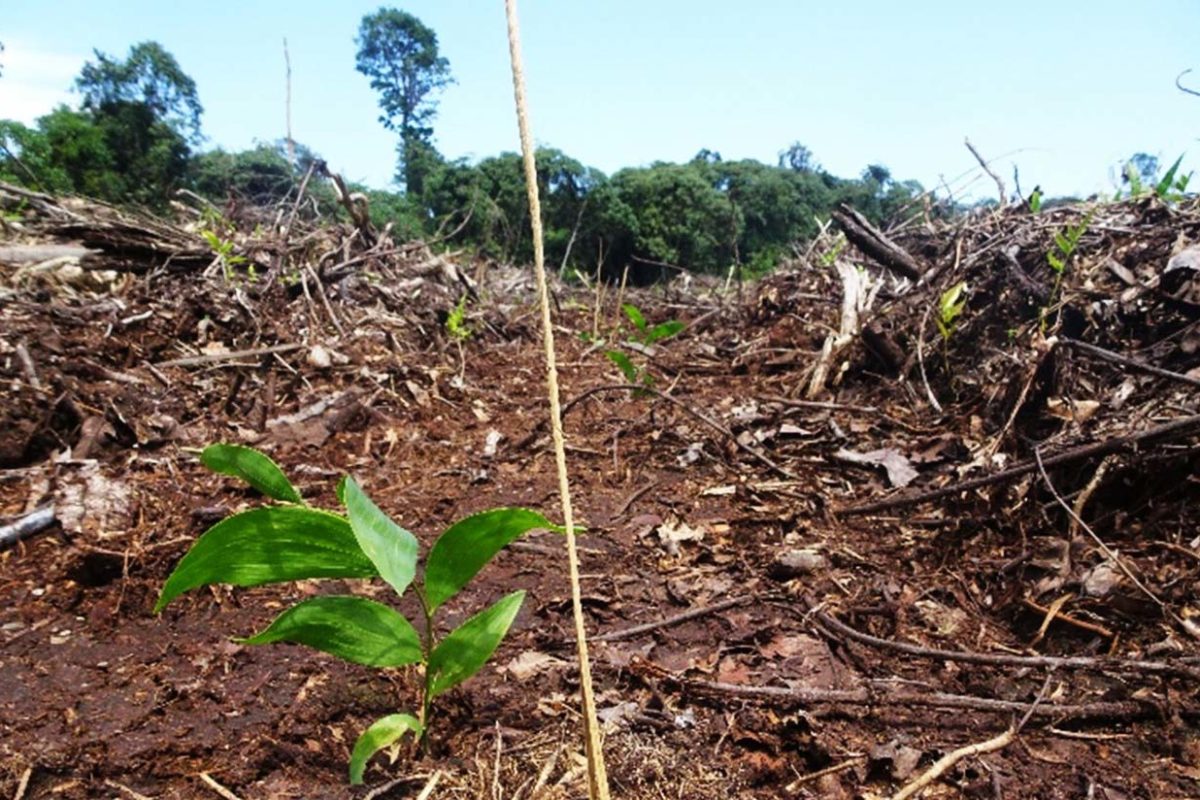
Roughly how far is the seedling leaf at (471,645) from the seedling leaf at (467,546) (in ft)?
0.18

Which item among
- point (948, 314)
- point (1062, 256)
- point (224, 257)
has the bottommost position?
point (948, 314)

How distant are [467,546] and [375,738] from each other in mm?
239

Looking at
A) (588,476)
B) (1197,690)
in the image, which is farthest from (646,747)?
(588,476)

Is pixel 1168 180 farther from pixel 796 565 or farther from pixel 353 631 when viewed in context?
pixel 353 631

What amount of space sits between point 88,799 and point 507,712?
0.52 metres

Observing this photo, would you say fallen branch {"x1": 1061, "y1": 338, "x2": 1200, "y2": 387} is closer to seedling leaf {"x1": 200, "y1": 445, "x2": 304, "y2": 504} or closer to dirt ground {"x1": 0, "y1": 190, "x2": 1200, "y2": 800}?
dirt ground {"x1": 0, "y1": 190, "x2": 1200, "y2": 800}

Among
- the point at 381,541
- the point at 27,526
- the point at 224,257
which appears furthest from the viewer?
the point at 224,257

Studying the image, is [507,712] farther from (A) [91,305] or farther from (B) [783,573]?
(A) [91,305]

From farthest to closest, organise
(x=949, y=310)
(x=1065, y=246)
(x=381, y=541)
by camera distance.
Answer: (x=949, y=310), (x=1065, y=246), (x=381, y=541)

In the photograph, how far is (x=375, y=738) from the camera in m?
0.78

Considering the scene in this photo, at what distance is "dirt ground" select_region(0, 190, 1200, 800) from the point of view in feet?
2.93

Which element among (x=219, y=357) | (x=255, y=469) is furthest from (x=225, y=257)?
(x=255, y=469)

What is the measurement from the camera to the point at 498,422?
2.82m

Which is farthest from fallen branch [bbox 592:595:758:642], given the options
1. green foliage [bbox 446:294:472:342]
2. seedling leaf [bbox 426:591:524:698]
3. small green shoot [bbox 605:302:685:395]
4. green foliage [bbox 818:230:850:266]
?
green foliage [bbox 818:230:850:266]
